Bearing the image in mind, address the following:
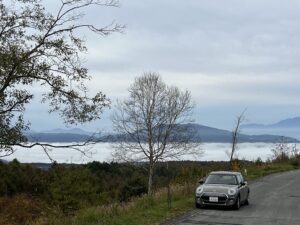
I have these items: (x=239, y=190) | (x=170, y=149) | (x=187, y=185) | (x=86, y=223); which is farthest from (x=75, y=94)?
(x=170, y=149)

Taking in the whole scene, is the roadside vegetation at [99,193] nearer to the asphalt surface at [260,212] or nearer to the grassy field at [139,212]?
the grassy field at [139,212]

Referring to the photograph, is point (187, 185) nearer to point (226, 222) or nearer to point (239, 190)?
point (239, 190)

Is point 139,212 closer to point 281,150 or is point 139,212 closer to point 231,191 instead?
point 231,191

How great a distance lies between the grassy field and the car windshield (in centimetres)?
128

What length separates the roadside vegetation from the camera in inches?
637

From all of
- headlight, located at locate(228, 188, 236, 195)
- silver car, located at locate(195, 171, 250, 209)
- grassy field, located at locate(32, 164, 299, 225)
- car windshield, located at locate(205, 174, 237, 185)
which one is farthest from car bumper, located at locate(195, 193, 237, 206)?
car windshield, located at locate(205, 174, 237, 185)

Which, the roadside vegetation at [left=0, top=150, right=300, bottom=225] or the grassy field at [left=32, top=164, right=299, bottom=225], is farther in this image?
the roadside vegetation at [left=0, top=150, right=300, bottom=225]

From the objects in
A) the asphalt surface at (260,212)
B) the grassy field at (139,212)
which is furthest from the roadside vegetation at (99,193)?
the asphalt surface at (260,212)

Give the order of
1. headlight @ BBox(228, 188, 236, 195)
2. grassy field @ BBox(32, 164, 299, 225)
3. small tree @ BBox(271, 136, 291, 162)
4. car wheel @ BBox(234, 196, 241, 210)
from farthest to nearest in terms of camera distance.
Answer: small tree @ BBox(271, 136, 291, 162), car wheel @ BBox(234, 196, 241, 210), headlight @ BBox(228, 188, 236, 195), grassy field @ BBox(32, 164, 299, 225)

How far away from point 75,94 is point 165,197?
7612 mm

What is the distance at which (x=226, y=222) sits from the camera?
16750 millimetres

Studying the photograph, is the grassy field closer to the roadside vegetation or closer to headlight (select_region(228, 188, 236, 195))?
the roadside vegetation

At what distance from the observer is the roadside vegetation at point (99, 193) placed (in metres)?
16.2

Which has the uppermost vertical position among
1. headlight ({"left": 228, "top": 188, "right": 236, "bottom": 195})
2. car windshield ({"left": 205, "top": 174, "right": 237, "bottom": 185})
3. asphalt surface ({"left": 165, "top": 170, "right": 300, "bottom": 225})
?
car windshield ({"left": 205, "top": 174, "right": 237, "bottom": 185})
